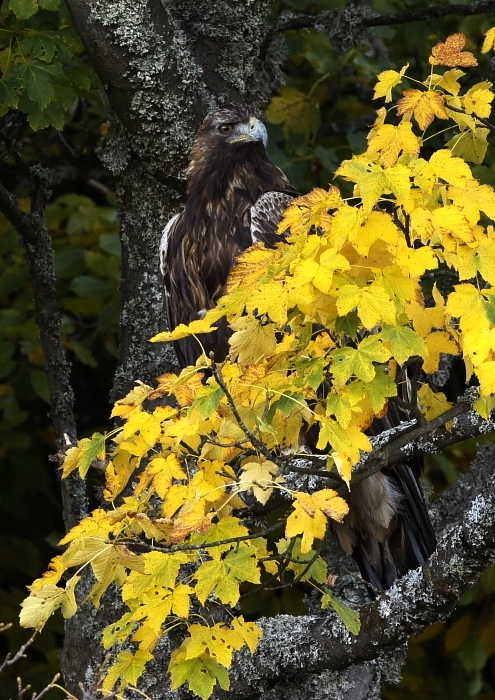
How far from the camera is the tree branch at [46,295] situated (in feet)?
11.0

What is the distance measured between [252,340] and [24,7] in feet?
5.04

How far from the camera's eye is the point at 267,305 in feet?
6.00

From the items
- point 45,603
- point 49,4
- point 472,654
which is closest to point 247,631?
point 45,603

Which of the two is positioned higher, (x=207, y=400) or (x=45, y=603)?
(x=207, y=400)

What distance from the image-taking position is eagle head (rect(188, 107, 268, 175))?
3486 millimetres

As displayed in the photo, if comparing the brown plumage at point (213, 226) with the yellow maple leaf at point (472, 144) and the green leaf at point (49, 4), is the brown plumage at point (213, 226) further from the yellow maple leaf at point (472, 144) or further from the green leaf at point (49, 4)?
the yellow maple leaf at point (472, 144)

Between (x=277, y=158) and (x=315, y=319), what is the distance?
2.57m

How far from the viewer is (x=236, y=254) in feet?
12.1

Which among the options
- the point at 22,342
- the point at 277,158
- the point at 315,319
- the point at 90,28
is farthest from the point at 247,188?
the point at 315,319

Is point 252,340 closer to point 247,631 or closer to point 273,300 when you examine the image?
point 273,300

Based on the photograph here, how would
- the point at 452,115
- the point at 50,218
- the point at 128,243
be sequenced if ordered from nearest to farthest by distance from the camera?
the point at 452,115 < the point at 128,243 < the point at 50,218

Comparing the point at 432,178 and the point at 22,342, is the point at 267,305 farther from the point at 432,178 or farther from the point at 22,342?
the point at 22,342

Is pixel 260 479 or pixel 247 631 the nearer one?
pixel 260 479

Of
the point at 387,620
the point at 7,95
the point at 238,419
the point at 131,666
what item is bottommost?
the point at 387,620
